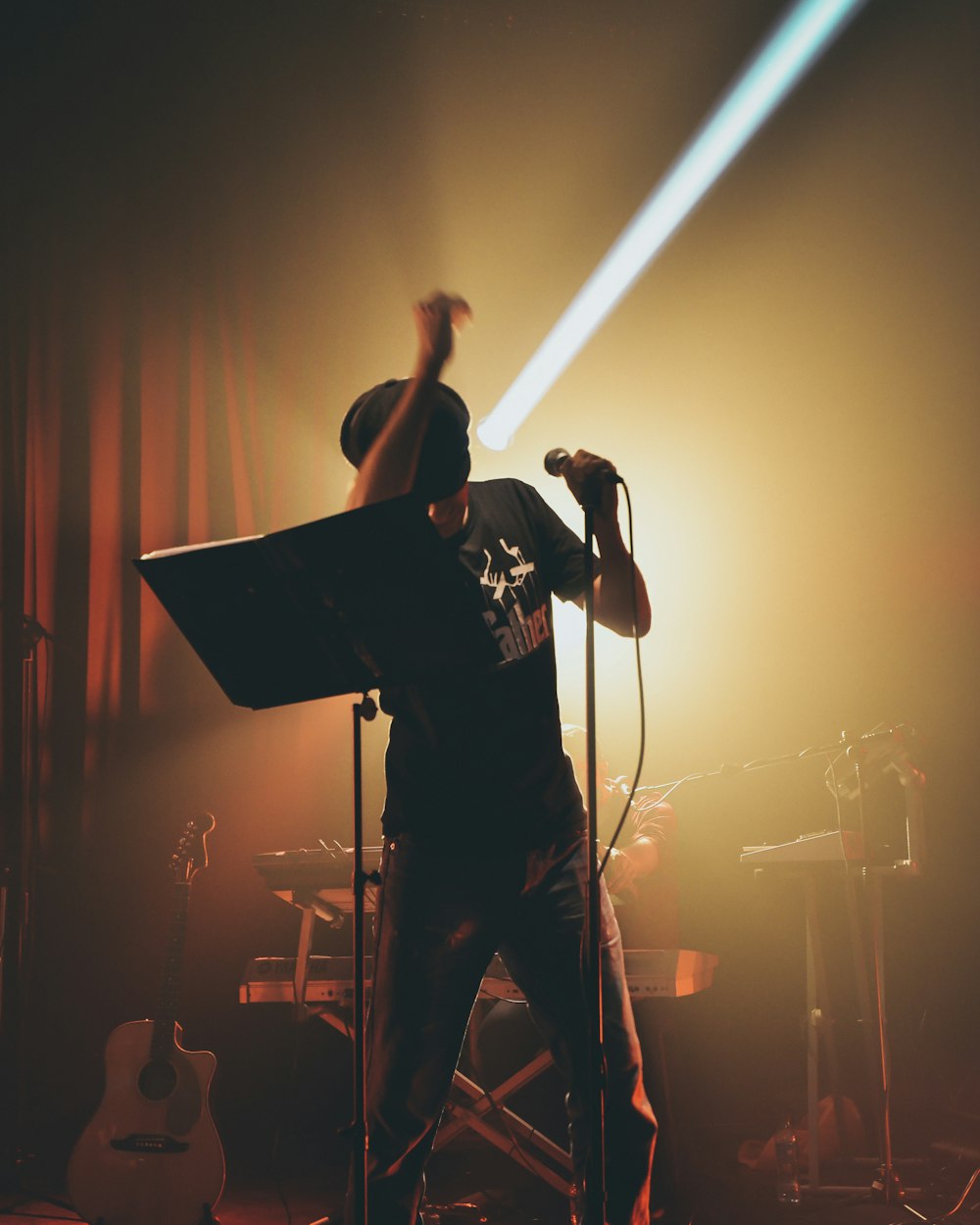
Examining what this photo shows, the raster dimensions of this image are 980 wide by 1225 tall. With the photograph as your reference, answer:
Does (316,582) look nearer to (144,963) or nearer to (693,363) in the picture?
(144,963)

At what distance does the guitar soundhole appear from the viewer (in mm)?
3002

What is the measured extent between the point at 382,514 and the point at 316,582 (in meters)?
0.16

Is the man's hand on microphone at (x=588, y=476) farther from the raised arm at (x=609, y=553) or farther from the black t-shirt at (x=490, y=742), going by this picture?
the black t-shirt at (x=490, y=742)

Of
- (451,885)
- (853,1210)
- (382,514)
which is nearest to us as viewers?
(382,514)

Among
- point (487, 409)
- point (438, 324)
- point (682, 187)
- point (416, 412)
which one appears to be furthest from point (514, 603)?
point (682, 187)

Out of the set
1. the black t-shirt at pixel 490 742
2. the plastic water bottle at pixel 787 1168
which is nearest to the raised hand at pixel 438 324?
the black t-shirt at pixel 490 742

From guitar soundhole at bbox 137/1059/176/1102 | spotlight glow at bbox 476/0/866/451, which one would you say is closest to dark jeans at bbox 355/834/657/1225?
guitar soundhole at bbox 137/1059/176/1102

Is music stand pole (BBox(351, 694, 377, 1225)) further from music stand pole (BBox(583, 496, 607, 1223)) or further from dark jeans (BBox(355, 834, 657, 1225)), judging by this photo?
music stand pole (BBox(583, 496, 607, 1223))

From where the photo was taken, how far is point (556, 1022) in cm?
168

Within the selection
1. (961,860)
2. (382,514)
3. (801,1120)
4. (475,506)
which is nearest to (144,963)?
(801,1120)

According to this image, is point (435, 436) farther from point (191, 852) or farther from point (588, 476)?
point (191, 852)

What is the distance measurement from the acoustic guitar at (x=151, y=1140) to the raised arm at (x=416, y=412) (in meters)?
2.33

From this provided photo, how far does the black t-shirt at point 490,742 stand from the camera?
166 cm

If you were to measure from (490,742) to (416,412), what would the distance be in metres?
0.58
